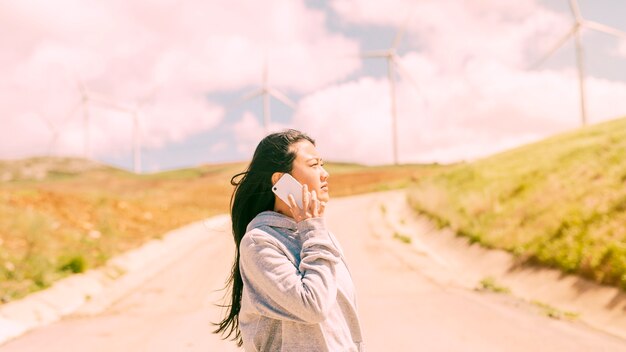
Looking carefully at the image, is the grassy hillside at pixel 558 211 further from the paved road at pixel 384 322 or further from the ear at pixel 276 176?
the ear at pixel 276 176

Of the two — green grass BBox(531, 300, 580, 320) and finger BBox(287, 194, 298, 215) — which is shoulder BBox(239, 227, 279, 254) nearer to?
finger BBox(287, 194, 298, 215)

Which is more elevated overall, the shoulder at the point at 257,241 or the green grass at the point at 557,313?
the shoulder at the point at 257,241

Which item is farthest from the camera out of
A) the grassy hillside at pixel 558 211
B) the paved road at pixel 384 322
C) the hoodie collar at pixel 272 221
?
the grassy hillside at pixel 558 211

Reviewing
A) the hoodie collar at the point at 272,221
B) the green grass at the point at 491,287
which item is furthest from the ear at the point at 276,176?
the green grass at the point at 491,287

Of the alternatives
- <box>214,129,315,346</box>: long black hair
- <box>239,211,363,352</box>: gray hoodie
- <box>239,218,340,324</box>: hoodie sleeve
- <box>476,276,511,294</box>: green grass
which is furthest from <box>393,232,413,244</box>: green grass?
<box>239,218,340,324</box>: hoodie sleeve

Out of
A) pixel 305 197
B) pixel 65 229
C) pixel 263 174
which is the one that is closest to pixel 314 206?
pixel 305 197

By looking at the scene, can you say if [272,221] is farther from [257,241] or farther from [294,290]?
[294,290]

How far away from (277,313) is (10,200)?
1952cm

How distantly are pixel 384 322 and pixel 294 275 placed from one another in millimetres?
5716

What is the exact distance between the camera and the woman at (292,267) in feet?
7.61

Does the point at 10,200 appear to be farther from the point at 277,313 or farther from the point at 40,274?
the point at 277,313

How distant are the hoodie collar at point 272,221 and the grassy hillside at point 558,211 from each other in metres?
7.06

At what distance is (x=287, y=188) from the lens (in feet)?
8.05

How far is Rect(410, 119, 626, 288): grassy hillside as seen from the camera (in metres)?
9.59
